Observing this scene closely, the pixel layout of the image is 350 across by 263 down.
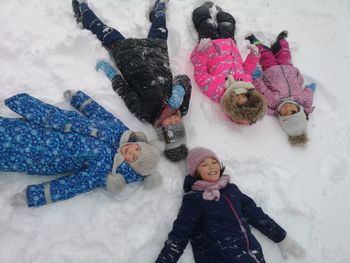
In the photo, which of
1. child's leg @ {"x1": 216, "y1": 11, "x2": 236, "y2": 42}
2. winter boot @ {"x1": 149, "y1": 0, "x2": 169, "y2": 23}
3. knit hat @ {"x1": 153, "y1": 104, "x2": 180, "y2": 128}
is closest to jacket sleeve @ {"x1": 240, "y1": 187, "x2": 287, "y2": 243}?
knit hat @ {"x1": 153, "y1": 104, "x2": 180, "y2": 128}

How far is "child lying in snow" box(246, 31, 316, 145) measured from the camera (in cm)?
321

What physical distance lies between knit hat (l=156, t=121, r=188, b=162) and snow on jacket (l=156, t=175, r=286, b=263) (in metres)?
0.19

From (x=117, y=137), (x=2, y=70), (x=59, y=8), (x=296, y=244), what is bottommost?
(x=296, y=244)

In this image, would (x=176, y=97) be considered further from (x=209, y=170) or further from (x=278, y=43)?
(x=278, y=43)

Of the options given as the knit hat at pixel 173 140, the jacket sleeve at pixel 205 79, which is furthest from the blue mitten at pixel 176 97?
the jacket sleeve at pixel 205 79

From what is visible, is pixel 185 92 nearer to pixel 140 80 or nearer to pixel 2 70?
pixel 140 80

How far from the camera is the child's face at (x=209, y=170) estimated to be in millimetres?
2570

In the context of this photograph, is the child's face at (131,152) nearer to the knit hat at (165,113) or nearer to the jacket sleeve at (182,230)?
the knit hat at (165,113)

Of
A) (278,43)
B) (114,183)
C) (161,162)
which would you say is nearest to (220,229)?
(161,162)

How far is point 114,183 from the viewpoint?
2391 mm

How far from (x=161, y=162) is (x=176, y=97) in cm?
51

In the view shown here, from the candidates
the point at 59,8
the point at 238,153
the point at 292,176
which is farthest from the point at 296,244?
the point at 59,8

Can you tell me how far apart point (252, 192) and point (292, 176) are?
42cm

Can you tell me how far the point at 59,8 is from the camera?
317 centimetres
